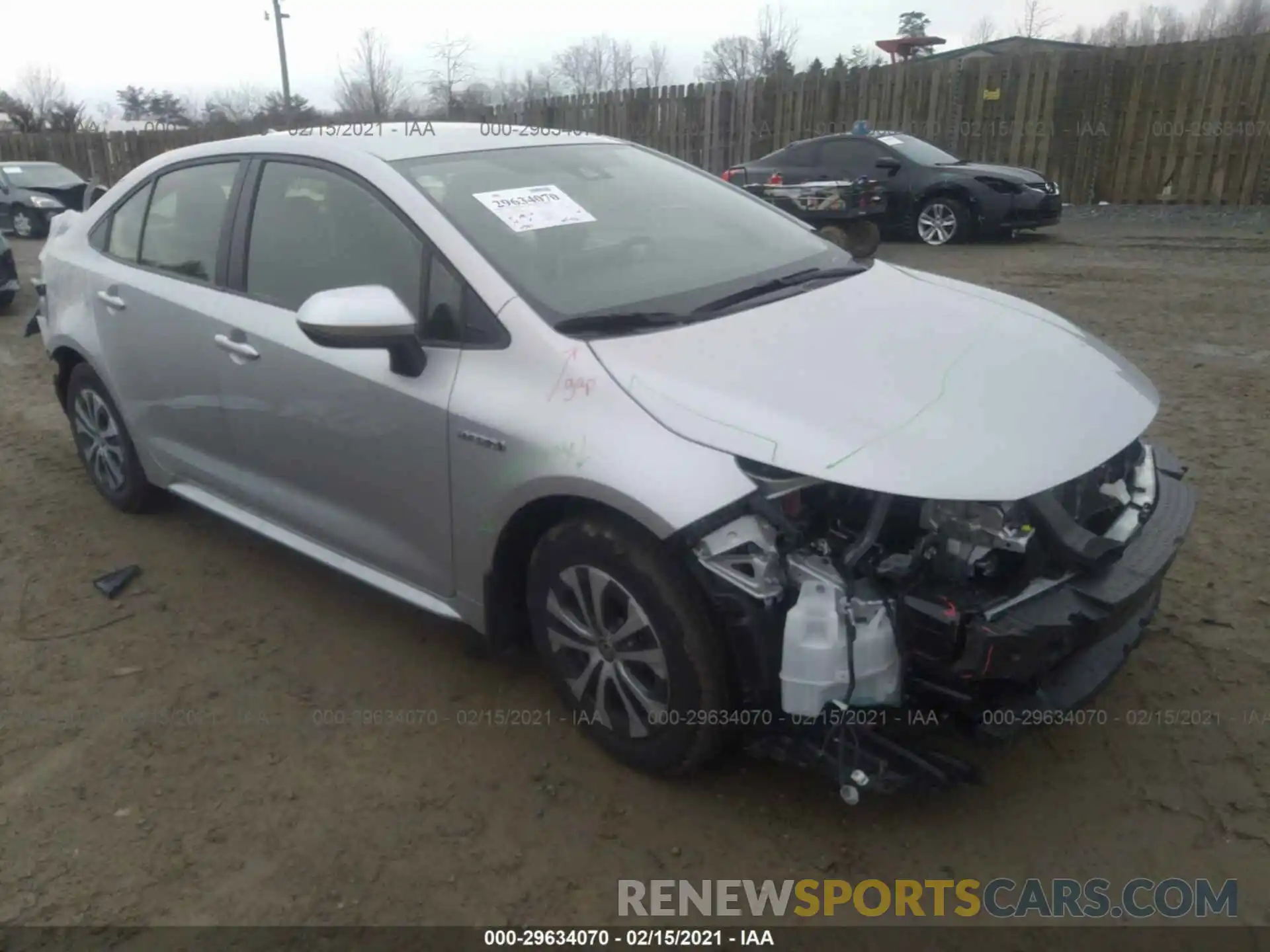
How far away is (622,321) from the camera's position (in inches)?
110

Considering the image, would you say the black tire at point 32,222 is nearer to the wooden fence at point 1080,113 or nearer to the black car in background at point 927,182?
the wooden fence at point 1080,113

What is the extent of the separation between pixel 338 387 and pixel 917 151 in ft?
36.3

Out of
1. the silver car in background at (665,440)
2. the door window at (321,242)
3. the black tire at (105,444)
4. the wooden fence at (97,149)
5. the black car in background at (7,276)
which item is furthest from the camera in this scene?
the wooden fence at (97,149)

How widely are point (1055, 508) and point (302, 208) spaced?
2.58m

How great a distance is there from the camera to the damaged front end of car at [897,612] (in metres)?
2.31

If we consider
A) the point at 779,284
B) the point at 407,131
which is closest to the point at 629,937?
the point at 779,284

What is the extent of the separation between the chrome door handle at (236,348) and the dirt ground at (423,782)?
101 cm

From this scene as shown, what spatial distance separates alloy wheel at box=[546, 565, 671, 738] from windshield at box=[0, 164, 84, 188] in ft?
60.4

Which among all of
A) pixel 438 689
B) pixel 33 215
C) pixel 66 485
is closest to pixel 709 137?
pixel 33 215

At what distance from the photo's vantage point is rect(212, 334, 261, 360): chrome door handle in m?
3.41

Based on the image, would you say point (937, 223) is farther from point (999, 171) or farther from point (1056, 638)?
point (1056, 638)

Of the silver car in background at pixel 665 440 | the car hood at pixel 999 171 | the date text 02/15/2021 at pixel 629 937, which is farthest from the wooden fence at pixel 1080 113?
the date text 02/15/2021 at pixel 629 937

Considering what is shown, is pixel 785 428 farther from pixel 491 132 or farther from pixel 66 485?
pixel 66 485

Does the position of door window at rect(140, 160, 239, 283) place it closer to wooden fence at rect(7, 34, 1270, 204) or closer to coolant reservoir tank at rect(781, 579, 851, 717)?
coolant reservoir tank at rect(781, 579, 851, 717)
